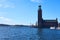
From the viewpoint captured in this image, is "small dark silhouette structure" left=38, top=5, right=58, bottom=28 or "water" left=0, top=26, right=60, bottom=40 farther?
"small dark silhouette structure" left=38, top=5, right=58, bottom=28

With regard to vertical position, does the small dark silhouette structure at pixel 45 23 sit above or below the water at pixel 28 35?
above

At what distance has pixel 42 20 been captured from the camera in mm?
187875

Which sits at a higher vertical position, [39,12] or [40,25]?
[39,12]

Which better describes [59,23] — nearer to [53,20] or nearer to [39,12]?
[53,20]

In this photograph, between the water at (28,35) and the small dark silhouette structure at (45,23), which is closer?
the water at (28,35)

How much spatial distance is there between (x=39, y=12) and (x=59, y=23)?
25.2 meters

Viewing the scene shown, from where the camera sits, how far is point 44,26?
188 m

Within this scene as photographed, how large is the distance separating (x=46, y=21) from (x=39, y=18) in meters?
8.10

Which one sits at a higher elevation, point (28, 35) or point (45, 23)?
point (45, 23)

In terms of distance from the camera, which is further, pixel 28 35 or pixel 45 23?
pixel 45 23

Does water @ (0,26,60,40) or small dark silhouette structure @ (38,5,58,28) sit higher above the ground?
small dark silhouette structure @ (38,5,58,28)

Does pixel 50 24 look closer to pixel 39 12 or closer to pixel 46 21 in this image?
pixel 46 21

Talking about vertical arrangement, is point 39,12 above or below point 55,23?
above

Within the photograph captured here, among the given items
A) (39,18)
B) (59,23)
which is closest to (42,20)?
(39,18)
